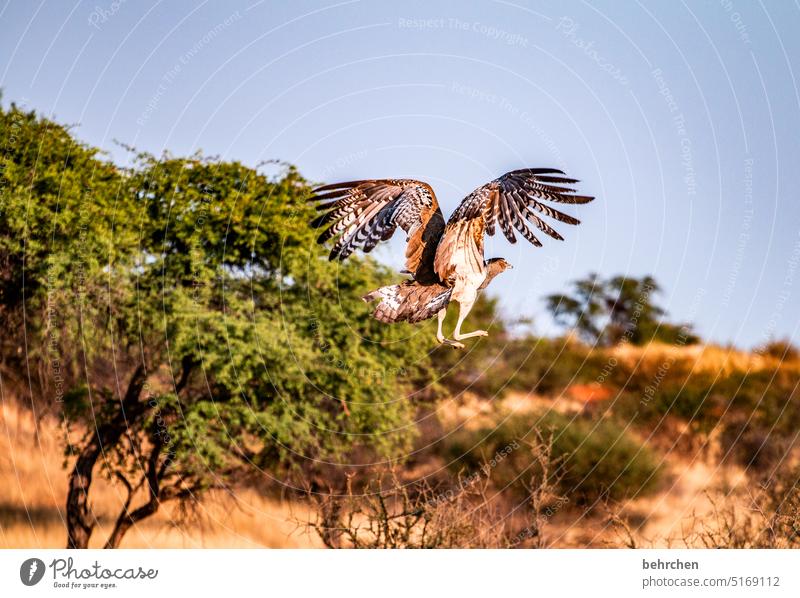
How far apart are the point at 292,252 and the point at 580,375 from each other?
28092 millimetres

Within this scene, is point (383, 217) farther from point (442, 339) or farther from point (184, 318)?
point (184, 318)

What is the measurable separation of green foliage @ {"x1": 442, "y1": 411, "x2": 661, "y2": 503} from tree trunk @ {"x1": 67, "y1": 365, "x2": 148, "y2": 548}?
13966 mm

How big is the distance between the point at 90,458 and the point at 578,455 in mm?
17879

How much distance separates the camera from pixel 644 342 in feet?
160

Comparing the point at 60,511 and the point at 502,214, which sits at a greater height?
the point at 502,214

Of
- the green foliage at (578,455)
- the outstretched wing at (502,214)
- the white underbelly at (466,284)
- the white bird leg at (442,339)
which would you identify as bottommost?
the green foliage at (578,455)

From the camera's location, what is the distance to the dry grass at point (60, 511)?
21.4 m
